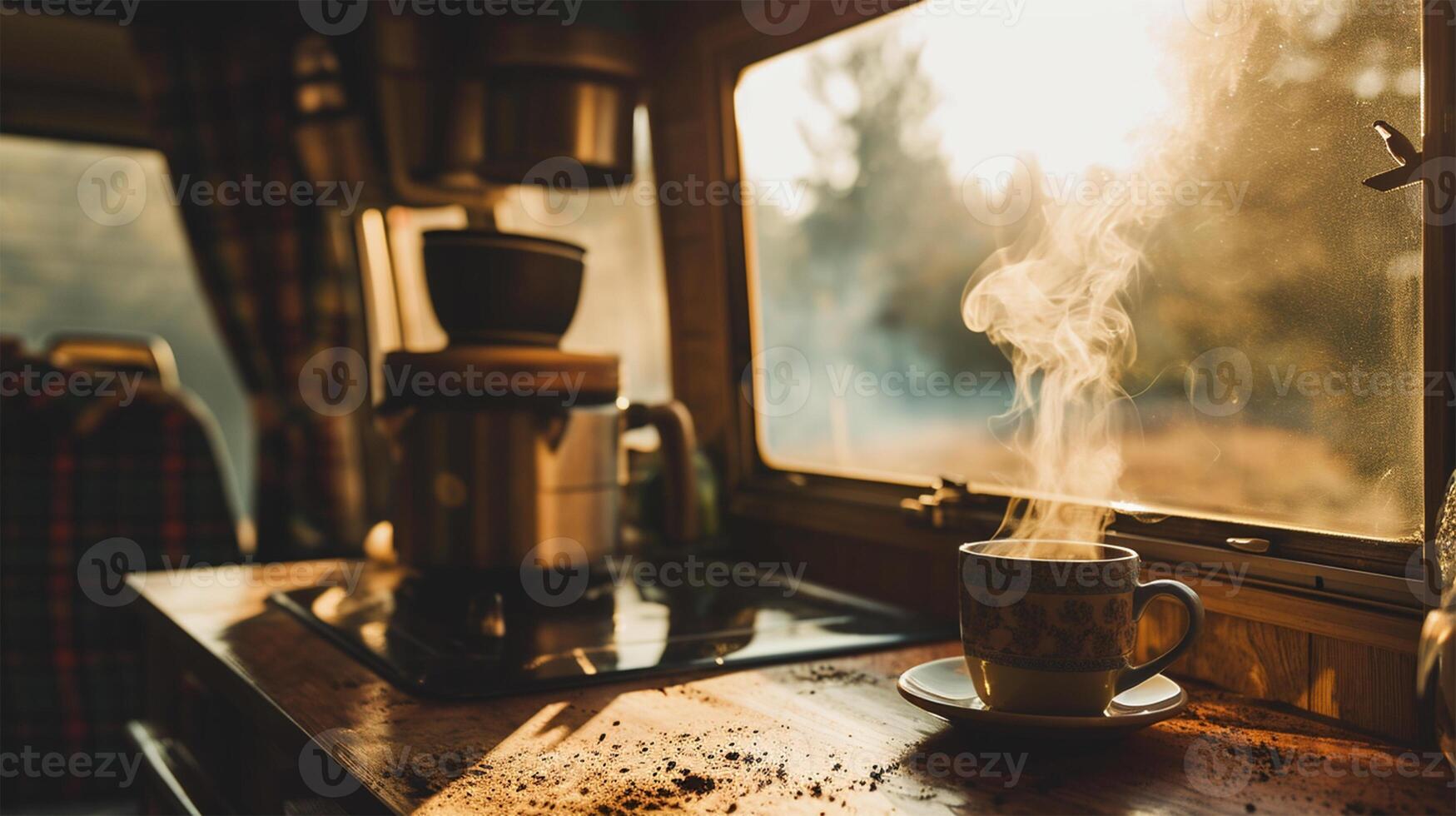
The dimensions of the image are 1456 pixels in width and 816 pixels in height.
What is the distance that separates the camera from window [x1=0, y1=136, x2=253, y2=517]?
267 cm

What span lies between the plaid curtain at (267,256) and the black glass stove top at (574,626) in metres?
1.23

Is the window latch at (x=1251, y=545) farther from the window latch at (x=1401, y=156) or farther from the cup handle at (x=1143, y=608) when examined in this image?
the window latch at (x=1401, y=156)

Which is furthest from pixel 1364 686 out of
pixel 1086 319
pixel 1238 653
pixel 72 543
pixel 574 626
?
pixel 72 543

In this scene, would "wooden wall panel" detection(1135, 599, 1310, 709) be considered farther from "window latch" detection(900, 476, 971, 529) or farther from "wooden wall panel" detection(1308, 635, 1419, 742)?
"window latch" detection(900, 476, 971, 529)

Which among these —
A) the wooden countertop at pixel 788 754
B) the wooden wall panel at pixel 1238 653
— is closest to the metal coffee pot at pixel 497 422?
the wooden countertop at pixel 788 754

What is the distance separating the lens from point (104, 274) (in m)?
2.81

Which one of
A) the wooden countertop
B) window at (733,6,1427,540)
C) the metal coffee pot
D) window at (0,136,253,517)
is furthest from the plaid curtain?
the wooden countertop

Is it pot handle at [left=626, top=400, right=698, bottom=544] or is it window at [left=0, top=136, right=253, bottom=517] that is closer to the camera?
pot handle at [left=626, top=400, right=698, bottom=544]

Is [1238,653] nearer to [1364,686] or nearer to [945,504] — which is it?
[1364,686]

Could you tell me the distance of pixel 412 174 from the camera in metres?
1.63

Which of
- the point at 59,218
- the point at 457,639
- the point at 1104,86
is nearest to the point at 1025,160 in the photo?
the point at 1104,86

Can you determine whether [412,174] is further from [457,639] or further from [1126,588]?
[1126,588]

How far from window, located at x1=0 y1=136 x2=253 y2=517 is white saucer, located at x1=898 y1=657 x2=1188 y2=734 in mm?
2256

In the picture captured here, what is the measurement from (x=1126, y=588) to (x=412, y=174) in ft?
4.31
